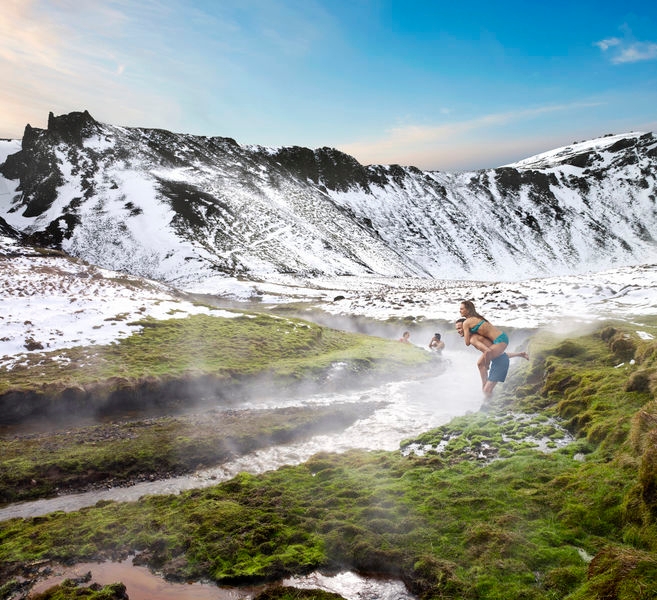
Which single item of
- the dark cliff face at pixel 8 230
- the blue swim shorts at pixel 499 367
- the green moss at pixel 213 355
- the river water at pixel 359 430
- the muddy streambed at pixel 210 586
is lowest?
the river water at pixel 359 430

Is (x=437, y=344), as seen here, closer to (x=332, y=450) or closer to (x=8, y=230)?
(x=332, y=450)

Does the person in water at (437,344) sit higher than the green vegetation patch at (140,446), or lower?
higher

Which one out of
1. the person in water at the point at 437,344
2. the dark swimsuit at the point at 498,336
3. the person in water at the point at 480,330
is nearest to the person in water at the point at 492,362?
the person in water at the point at 480,330

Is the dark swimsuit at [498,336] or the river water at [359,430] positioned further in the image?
the dark swimsuit at [498,336]

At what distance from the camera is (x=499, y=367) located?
603 inches

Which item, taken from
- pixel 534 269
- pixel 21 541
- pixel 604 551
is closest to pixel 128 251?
pixel 21 541

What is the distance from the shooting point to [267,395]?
2242cm

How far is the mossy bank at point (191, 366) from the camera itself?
60.0 feet

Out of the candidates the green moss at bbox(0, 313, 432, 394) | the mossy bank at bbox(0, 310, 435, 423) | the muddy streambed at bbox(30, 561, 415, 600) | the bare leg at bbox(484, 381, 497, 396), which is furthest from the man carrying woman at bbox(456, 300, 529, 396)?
the green moss at bbox(0, 313, 432, 394)

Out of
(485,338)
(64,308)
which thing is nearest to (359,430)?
(485,338)

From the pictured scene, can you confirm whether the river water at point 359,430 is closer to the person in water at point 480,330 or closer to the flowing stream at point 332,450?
the flowing stream at point 332,450

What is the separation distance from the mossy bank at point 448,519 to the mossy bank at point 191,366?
9.00m

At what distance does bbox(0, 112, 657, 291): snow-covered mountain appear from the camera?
365 ft

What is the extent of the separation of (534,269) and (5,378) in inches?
6960
